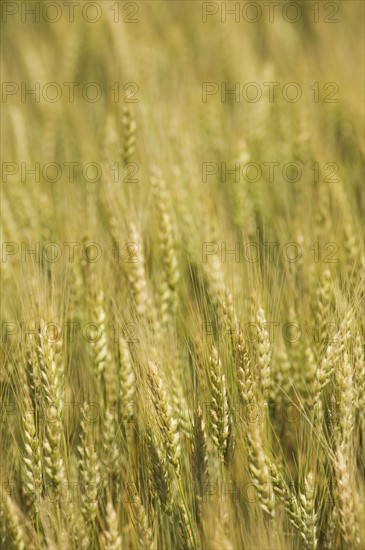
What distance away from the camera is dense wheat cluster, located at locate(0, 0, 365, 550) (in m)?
1.63

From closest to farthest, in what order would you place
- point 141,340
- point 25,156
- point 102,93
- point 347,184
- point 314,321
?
1. point 141,340
2. point 314,321
3. point 347,184
4. point 25,156
5. point 102,93

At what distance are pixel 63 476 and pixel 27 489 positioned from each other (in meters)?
0.10

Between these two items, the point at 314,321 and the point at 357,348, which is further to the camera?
the point at 314,321

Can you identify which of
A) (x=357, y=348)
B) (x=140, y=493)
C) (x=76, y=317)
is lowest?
(x=140, y=493)

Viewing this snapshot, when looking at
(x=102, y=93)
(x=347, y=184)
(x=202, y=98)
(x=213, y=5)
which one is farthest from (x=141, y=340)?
(x=213, y=5)

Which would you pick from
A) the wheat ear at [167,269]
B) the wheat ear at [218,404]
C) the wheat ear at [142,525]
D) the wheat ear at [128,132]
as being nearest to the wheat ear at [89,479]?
the wheat ear at [142,525]

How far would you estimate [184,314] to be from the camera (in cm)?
219

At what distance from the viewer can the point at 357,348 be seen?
168 centimetres

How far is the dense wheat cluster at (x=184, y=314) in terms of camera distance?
163 cm

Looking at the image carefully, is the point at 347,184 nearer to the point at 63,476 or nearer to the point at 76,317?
the point at 76,317

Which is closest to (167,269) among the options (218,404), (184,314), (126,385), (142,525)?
(184,314)

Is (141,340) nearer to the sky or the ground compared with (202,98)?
nearer to the ground

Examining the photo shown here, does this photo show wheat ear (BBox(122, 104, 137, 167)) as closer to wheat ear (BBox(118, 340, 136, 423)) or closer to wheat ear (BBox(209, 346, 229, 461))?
wheat ear (BBox(118, 340, 136, 423))

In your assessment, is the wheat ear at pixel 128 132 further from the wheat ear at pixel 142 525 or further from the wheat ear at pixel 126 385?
the wheat ear at pixel 142 525
